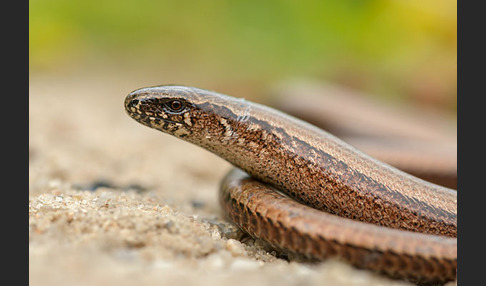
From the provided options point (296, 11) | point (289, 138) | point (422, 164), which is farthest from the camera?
point (296, 11)

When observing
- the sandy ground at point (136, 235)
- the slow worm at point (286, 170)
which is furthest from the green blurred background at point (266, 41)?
the slow worm at point (286, 170)

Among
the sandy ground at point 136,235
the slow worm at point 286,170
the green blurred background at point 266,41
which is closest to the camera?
the sandy ground at point 136,235

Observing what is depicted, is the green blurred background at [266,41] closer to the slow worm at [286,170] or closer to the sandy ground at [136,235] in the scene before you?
the sandy ground at [136,235]

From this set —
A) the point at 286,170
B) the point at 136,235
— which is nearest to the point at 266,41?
the point at 286,170

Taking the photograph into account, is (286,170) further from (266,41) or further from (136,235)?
(266,41)

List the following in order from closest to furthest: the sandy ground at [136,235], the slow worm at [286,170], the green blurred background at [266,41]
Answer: the sandy ground at [136,235], the slow worm at [286,170], the green blurred background at [266,41]

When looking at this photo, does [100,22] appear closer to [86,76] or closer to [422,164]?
[86,76]

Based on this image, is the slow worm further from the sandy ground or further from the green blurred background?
the green blurred background

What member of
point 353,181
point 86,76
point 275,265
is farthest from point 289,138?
point 86,76
